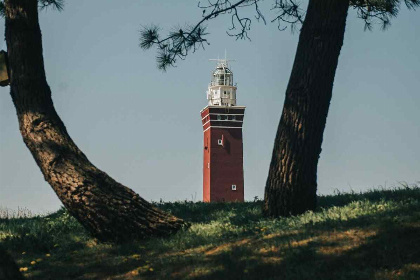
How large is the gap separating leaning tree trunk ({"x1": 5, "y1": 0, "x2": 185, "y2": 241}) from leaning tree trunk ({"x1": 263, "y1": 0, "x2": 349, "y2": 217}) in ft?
5.25

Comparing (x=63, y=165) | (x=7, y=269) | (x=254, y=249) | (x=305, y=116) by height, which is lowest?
(x=7, y=269)

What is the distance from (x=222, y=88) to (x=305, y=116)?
50210 mm

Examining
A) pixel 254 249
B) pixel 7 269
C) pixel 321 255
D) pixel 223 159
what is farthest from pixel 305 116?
pixel 223 159

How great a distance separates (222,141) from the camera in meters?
54.4

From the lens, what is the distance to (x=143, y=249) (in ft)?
26.0

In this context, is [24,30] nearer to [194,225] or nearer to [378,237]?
[194,225]

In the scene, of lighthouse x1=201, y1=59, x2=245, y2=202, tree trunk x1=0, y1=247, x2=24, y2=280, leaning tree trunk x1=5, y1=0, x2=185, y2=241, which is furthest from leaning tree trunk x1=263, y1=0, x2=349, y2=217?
lighthouse x1=201, y1=59, x2=245, y2=202

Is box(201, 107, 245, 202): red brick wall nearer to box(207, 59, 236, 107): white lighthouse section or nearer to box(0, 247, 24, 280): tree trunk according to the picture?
box(207, 59, 236, 107): white lighthouse section

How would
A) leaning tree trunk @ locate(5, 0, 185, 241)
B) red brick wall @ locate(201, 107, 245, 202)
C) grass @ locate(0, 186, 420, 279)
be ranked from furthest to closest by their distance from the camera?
red brick wall @ locate(201, 107, 245, 202) → leaning tree trunk @ locate(5, 0, 185, 241) → grass @ locate(0, 186, 420, 279)

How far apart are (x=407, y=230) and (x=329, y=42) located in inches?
132

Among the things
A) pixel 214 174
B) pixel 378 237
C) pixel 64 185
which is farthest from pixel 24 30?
pixel 214 174

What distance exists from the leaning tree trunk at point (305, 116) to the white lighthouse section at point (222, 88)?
4903 centimetres

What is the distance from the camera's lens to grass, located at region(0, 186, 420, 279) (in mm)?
6402

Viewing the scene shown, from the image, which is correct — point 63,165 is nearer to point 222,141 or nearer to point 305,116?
point 305,116
